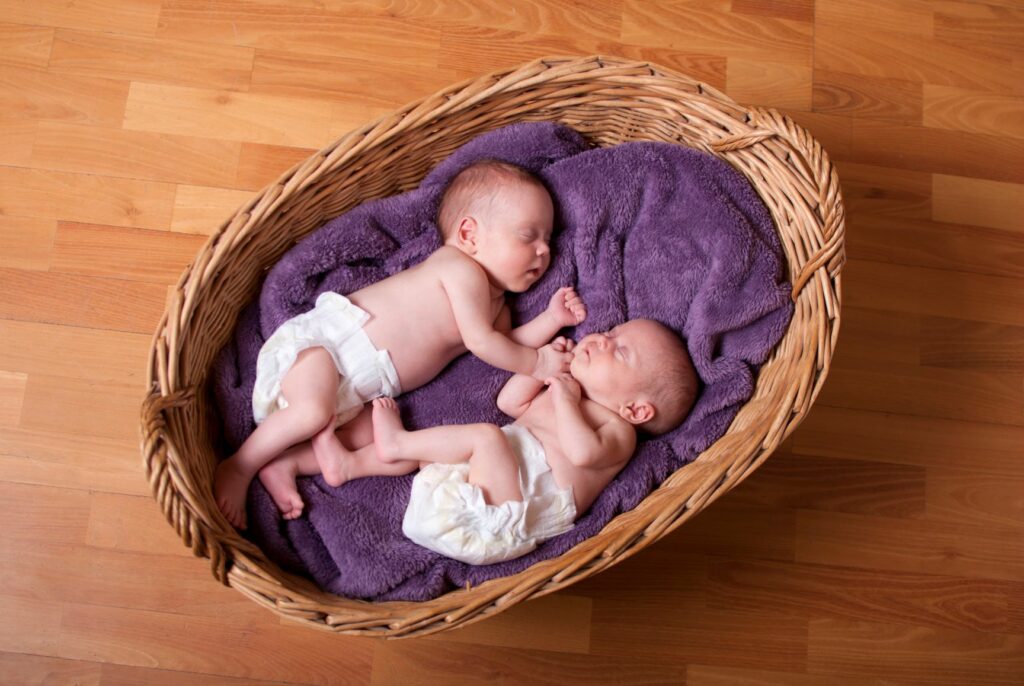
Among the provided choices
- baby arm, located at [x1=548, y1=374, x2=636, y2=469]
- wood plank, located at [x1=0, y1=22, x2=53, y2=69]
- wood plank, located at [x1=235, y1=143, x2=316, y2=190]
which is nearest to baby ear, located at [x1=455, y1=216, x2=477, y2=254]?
baby arm, located at [x1=548, y1=374, x2=636, y2=469]

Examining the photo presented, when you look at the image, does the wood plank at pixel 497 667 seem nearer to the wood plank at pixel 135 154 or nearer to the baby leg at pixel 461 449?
the baby leg at pixel 461 449

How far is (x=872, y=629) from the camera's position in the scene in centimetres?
173

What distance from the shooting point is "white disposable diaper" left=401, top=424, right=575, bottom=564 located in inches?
55.2

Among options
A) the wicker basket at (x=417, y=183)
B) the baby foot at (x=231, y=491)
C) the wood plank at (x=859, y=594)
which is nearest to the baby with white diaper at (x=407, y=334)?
the baby foot at (x=231, y=491)

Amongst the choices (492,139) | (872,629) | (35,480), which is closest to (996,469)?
(872,629)

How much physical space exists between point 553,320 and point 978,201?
3.57 feet

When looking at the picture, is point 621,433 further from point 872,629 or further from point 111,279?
point 111,279

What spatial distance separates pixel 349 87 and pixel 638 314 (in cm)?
85

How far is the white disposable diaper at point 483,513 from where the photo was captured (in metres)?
1.40

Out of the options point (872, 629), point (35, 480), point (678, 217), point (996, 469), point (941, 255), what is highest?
point (678, 217)

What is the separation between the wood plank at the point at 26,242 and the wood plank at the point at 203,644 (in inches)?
27.7

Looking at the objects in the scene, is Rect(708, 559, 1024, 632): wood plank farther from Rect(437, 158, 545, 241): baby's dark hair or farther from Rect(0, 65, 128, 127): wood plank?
Rect(0, 65, 128, 127): wood plank

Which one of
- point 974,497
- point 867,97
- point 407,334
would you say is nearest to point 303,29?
point 407,334

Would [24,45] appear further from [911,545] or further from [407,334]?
[911,545]
